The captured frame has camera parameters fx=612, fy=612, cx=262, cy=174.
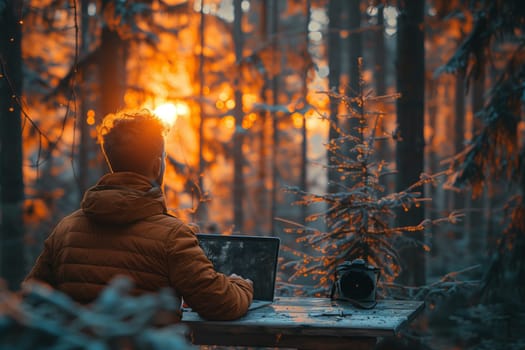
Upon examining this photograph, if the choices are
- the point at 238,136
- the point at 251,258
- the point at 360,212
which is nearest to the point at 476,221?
the point at 238,136

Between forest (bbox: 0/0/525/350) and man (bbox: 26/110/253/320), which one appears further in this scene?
forest (bbox: 0/0/525/350)

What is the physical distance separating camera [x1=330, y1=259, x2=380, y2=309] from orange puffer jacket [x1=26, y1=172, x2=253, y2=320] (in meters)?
1.49

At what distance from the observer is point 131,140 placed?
329 cm

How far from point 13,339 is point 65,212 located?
20198 millimetres

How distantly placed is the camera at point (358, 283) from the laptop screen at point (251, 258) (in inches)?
19.9

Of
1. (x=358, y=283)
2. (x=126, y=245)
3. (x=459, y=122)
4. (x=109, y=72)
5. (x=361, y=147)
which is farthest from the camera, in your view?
(x=459, y=122)

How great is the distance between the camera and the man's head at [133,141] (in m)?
3.28

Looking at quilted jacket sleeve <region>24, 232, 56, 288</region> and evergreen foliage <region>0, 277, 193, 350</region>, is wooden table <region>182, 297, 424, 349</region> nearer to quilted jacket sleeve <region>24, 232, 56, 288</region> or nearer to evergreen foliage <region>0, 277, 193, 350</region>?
quilted jacket sleeve <region>24, 232, 56, 288</region>

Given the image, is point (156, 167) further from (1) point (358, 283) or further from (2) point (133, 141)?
(1) point (358, 283)

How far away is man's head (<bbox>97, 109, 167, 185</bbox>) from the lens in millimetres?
3283

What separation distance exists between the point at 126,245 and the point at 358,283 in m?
1.95

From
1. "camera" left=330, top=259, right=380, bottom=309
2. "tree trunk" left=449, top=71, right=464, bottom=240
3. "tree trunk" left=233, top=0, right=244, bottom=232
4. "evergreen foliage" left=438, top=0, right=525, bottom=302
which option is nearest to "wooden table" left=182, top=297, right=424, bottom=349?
"camera" left=330, top=259, right=380, bottom=309

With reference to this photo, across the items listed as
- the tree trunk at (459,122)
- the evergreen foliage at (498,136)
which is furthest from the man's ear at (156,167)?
the tree trunk at (459,122)

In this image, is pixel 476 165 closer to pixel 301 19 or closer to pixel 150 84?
pixel 150 84
